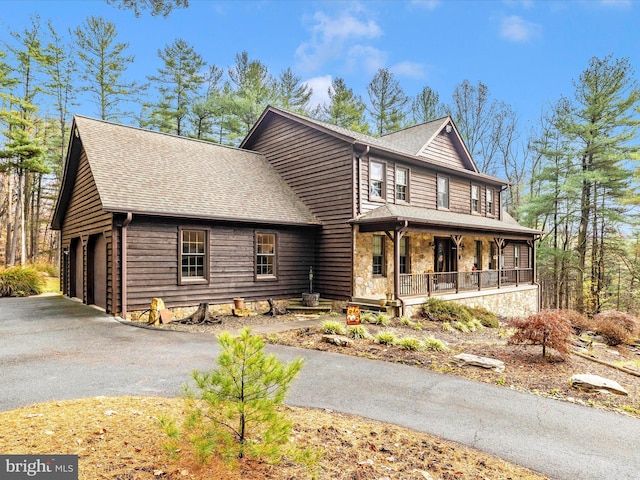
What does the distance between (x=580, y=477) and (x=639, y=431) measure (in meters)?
1.84

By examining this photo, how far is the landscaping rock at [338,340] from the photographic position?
7879 millimetres

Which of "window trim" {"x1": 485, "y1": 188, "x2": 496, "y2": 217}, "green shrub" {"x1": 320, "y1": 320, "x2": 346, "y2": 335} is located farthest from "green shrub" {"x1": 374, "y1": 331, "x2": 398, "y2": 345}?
"window trim" {"x1": 485, "y1": 188, "x2": 496, "y2": 217}

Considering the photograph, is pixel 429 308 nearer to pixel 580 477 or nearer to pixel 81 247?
pixel 580 477

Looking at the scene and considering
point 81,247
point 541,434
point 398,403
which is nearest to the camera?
point 541,434

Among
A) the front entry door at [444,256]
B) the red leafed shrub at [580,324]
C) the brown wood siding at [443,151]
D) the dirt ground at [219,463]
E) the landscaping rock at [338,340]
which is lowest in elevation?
the red leafed shrub at [580,324]

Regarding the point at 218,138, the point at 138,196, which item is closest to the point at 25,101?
the point at 218,138

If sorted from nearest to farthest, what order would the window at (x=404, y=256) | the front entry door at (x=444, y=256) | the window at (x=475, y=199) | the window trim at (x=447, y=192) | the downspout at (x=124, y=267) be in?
1. the downspout at (x=124, y=267)
2. the window at (x=404, y=256)
3. the window trim at (x=447, y=192)
4. the front entry door at (x=444, y=256)
5. the window at (x=475, y=199)

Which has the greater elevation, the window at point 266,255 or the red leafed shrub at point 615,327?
the window at point 266,255

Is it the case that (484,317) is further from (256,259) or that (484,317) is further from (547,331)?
(256,259)

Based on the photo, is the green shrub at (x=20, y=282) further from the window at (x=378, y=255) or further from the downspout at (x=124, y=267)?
the window at (x=378, y=255)

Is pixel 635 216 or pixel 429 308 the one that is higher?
pixel 635 216

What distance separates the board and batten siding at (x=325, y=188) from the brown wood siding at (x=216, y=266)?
86 cm

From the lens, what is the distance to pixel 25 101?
21.2 m

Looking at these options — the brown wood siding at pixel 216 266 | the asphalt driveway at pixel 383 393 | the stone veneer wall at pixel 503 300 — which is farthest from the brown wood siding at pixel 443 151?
the asphalt driveway at pixel 383 393
